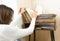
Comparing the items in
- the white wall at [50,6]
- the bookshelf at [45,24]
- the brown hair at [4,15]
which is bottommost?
the bookshelf at [45,24]

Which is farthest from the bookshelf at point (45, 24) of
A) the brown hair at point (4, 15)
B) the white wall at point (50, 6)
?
the brown hair at point (4, 15)

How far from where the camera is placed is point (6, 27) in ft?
4.11

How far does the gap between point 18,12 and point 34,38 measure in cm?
72

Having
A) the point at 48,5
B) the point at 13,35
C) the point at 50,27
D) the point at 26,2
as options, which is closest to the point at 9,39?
the point at 13,35

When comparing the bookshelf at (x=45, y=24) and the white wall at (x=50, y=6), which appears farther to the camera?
the white wall at (x=50, y=6)

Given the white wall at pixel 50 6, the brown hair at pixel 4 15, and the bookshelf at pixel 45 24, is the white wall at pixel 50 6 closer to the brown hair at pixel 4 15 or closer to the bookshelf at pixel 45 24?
the bookshelf at pixel 45 24

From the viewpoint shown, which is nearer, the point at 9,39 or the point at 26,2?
the point at 9,39

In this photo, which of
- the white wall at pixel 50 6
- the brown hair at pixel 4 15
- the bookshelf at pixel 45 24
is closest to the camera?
the brown hair at pixel 4 15

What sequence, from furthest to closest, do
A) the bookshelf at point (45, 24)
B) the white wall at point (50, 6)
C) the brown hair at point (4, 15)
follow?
the white wall at point (50, 6)
the bookshelf at point (45, 24)
the brown hair at point (4, 15)

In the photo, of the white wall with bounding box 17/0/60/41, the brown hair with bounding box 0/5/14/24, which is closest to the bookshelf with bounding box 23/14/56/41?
the white wall with bounding box 17/0/60/41

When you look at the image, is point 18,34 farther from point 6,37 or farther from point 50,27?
point 50,27

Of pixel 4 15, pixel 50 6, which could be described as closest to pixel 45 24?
pixel 50 6

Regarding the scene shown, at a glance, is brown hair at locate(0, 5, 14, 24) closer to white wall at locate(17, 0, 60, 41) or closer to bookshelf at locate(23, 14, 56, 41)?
bookshelf at locate(23, 14, 56, 41)

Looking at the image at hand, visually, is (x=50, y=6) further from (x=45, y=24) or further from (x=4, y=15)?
(x=4, y=15)
